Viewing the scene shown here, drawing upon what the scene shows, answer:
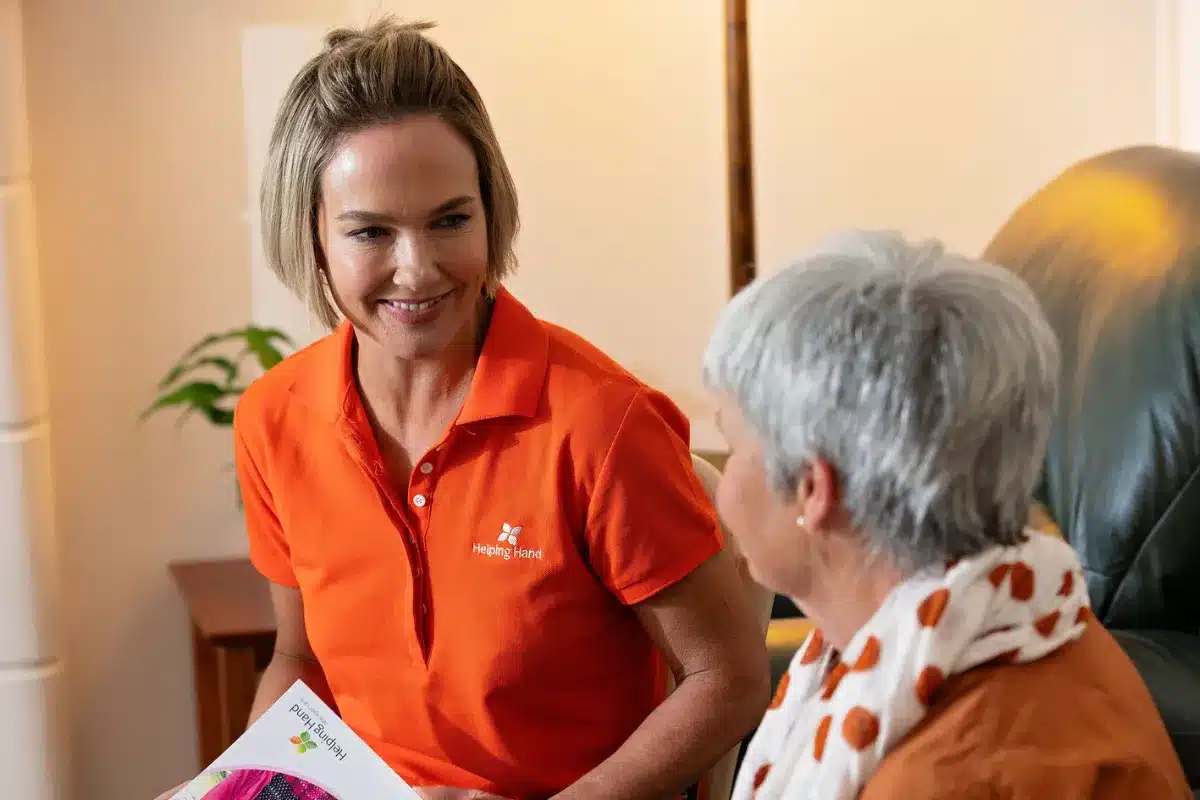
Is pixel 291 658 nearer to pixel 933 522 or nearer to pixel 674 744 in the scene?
pixel 674 744

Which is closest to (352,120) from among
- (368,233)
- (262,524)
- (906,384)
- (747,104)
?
(368,233)

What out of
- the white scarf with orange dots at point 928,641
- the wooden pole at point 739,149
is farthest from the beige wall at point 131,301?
the white scarf with orange dots at point 928,641

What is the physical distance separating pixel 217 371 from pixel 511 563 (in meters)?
1.64

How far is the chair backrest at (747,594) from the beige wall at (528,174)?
1582mm

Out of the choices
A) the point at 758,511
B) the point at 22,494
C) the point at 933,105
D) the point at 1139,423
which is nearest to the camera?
the point at 758,511

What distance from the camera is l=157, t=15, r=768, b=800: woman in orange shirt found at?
140 cm

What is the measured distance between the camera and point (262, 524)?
1.61 metres

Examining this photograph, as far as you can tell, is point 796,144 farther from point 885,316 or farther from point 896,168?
point 885,316

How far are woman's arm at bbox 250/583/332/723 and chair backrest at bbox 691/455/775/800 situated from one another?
43 cm

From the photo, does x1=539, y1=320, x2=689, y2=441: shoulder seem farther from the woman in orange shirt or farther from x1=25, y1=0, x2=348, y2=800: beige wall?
x1=25, y1=0, x2=348, y2=800: beige wall

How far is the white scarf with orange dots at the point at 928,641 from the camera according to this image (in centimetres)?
95

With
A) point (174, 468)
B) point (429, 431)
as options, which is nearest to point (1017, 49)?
point (174, 468)

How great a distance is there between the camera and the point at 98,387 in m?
2.88

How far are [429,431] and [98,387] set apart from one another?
1.59 m
